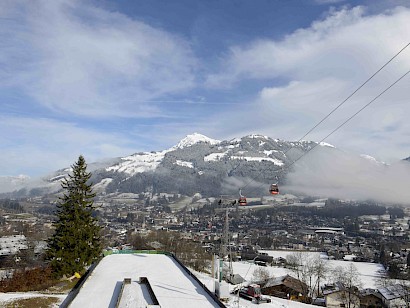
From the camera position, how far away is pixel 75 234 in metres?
39.2

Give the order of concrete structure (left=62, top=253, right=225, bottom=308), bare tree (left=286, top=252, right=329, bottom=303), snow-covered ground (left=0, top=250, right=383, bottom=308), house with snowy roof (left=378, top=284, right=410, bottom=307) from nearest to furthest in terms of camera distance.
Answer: concrete structure (left=62, top=253, right=225, bottom=308) → snow-covered ground (left=0, top=250, right=383, bottom=308) → house with snowy roof (left=378, top=284, right=410, bottom=307) → bare tree (left=286, top=252, right=329, bottom=303)

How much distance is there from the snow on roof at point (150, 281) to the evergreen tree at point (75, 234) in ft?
7.27

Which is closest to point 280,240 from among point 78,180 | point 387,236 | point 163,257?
point 387,236

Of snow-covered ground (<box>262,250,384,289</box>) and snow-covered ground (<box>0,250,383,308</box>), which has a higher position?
snow-covered ground (<box>0,250,383,308</box>)

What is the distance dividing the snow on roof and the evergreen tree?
2217mm

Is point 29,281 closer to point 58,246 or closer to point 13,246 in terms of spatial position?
point 58,246

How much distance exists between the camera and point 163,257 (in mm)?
51219

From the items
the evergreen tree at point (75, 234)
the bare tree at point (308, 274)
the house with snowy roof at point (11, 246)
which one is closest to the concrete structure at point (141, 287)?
the evergreen tree at point (75, 234)

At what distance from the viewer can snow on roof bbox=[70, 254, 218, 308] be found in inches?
1106

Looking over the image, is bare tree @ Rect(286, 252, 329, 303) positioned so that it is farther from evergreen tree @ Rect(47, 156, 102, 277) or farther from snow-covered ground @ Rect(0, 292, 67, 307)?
snow-covered ground @ Rect(0, 292, 67, 307)

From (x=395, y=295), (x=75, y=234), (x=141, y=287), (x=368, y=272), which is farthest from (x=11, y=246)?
(x=368, y=272)

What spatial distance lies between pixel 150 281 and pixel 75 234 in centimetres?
998

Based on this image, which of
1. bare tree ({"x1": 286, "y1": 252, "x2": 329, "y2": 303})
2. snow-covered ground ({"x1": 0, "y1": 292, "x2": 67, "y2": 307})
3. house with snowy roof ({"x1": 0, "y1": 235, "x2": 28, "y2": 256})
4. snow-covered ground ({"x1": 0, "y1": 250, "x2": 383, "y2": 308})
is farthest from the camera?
house with snowy roof ({"x1": 0, "y1": 235, "x2": 28, "y2": 256})

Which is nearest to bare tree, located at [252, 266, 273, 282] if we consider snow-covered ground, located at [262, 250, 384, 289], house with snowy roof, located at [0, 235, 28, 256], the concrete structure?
snow-covered ground, located at [262, 250, 384, 289]
